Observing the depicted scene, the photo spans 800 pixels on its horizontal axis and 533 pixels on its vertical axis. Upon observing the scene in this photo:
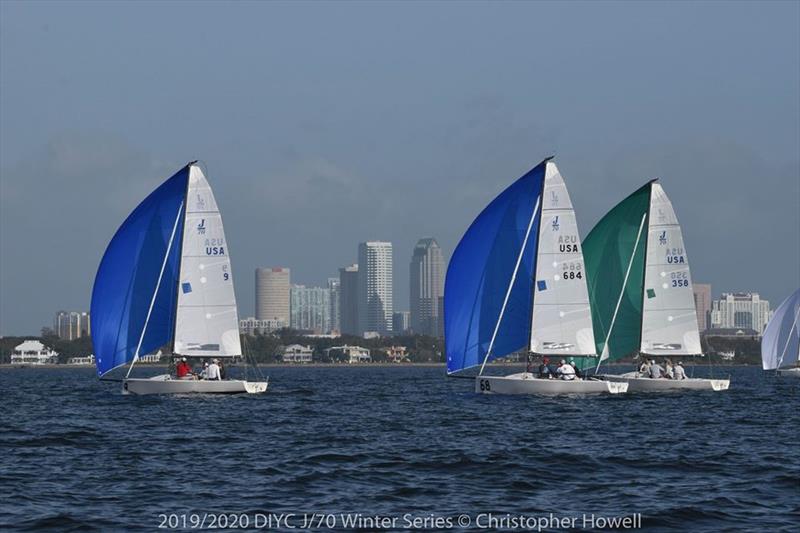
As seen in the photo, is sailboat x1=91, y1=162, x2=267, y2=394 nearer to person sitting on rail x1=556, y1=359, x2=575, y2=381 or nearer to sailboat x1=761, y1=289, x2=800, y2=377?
person sitting on rail x1=556, y1=359, x2=575, y2=381

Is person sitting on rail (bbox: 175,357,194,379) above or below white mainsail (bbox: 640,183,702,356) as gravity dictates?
below

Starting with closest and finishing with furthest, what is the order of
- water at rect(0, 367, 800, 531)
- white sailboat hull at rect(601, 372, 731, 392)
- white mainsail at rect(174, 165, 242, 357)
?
water at rect(0, 367, 800, 531), white mainsail at rect(174, 165, 242, 357), white sailboat hull at rect(601, 372, 731, 392)

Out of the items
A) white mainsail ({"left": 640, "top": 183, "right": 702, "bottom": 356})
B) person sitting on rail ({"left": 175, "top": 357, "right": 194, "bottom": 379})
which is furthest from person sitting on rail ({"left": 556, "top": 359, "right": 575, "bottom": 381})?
person sitting on rail ({"left": 175, "top": 357, "right": 194, "bottom": 379})

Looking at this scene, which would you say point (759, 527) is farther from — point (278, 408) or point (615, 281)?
point (615, 281)

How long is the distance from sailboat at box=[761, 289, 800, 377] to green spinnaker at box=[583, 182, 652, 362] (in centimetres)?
3609

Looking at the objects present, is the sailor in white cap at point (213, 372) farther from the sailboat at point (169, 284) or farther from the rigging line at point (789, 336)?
the rigging line at point (789, 336)

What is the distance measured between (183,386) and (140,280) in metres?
4.76

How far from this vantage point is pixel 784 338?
100 m

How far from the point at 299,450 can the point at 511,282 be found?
2192cm

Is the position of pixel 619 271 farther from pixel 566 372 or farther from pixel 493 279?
pixel 566 372

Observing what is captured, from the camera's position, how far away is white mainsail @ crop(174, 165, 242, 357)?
55500 millimetres

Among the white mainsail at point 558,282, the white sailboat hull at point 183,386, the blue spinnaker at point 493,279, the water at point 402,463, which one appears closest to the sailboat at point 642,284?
the white mainsail at point 558,282

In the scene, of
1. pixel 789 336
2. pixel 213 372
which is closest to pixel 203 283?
pixel 213 372

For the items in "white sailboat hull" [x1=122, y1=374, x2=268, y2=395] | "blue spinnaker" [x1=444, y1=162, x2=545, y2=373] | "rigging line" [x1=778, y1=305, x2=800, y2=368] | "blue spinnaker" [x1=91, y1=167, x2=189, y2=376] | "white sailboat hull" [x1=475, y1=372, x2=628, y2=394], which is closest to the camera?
"white sailboat hull" [x1=475, y1=372, x2=628, y2=394]
